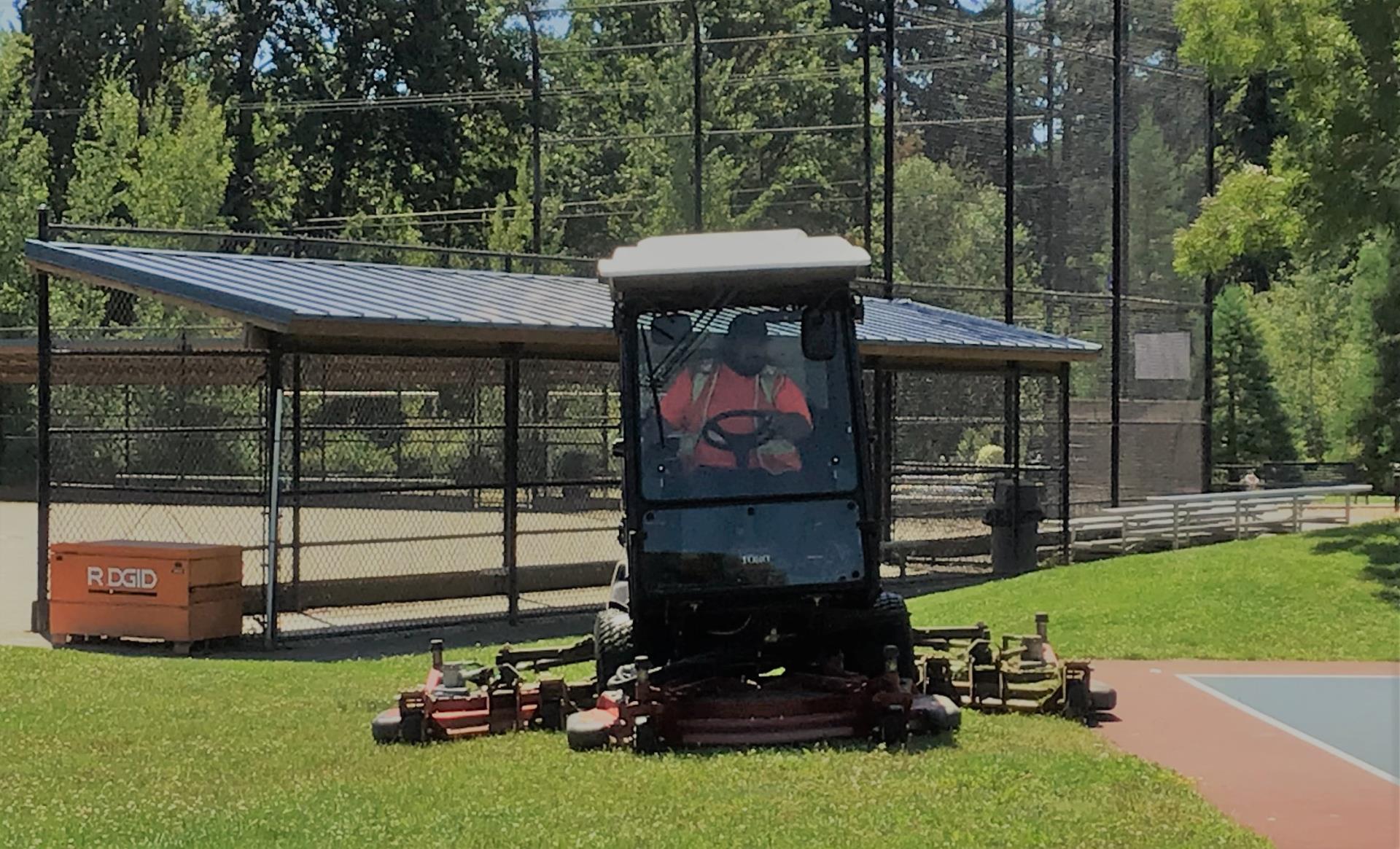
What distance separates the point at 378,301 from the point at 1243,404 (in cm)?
2775

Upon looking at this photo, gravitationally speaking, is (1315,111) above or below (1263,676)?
above

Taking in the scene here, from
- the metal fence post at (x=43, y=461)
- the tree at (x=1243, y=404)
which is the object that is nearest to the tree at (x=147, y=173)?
the metal fence post at (x=43, y=461)

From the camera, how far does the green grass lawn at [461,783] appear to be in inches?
280

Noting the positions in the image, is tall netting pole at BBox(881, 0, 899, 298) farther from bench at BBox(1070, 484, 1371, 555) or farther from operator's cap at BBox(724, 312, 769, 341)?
operator's cap at BBox(724, 312, 769, 341)

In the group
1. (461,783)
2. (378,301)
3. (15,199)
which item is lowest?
(461,783)

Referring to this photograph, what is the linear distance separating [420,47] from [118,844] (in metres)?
41.2

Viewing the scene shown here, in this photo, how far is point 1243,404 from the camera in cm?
3912

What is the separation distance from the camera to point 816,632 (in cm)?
966

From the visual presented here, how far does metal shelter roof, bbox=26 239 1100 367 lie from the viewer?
14836 millimetres

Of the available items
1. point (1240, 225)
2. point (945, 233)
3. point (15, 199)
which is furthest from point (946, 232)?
point (1240, 225)

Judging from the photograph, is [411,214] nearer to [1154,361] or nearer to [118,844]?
[1154,361]

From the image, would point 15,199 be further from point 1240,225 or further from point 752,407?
point 752,407

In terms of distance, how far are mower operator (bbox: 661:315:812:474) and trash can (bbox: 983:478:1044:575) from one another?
1315 centimetres

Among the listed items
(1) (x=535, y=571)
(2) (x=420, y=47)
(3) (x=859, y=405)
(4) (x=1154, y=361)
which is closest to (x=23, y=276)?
(2) (x=420, y=47)
